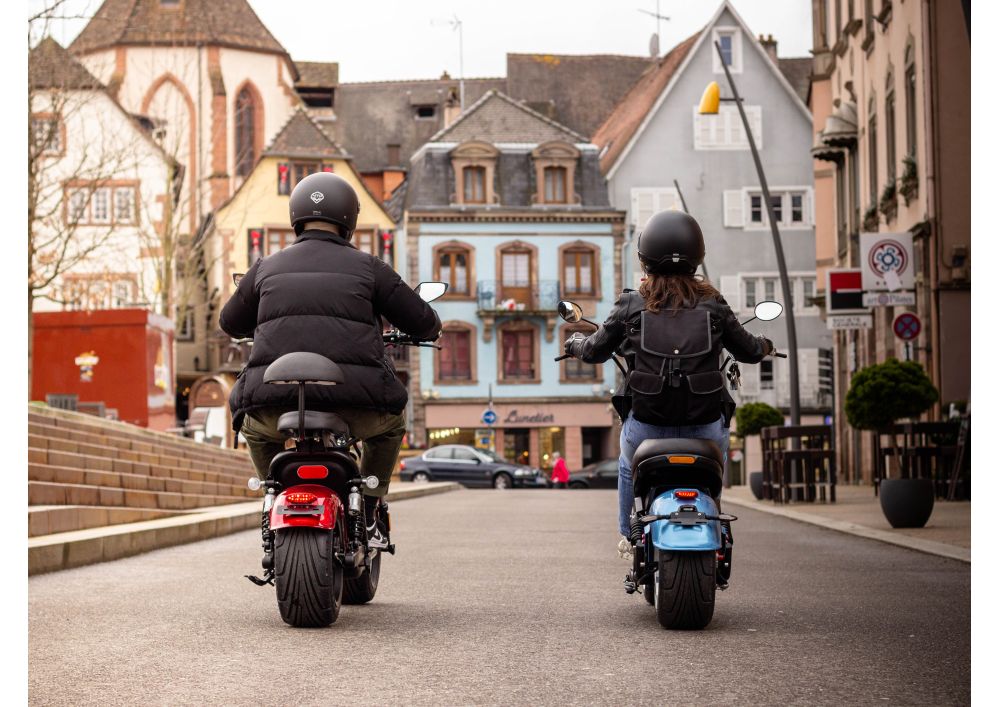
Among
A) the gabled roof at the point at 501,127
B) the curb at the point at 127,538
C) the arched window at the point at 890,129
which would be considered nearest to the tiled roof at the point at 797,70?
the gabled roof at the point at 501,127

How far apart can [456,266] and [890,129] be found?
32.4 metres

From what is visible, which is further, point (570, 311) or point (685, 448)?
point (570, 311)

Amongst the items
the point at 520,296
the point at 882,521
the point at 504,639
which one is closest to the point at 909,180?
the point at 882,521

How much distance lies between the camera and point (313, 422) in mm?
6539

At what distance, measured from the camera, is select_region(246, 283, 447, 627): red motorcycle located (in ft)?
21.1

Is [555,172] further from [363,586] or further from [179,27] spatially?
[363,586]

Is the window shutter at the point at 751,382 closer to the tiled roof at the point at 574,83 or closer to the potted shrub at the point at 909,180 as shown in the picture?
the tiled roof at the point at 574,83

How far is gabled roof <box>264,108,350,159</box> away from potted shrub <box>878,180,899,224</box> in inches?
1331

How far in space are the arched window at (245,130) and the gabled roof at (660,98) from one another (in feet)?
47.5

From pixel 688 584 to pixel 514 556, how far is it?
16.3 feet

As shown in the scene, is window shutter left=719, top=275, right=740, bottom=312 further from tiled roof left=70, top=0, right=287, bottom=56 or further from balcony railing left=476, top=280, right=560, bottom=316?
tiled roof left=70, top=0, right=287, bottom=56

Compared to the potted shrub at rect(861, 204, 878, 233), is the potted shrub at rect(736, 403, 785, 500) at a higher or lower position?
lower

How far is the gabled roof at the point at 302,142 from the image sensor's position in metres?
57.8

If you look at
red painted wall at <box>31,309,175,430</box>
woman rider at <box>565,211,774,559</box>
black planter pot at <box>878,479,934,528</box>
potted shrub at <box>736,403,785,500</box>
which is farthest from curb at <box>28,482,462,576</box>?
red painted wall at <box>31,309,175,430</box>
